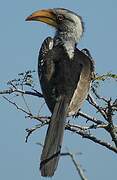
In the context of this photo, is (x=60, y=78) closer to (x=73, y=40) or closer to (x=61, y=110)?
(x=61, y=110)

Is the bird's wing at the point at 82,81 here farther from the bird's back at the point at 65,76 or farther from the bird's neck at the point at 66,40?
the bird's neck at the point at 66,40

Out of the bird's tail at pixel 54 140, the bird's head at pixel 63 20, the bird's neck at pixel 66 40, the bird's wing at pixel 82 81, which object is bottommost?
the bird's tail at pixel 54 140

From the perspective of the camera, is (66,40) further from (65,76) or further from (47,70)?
(65,76)

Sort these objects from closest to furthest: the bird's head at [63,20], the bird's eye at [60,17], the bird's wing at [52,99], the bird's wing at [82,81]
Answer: the bird's wing at [52,99]
the bird's wing at [82,81]
the bird's head at [63,20]
the bird's eye at [60,17]

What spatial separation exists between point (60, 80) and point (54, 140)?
899mm

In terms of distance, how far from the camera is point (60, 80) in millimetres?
5863

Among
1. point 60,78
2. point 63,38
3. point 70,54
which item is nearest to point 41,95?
point 60,78

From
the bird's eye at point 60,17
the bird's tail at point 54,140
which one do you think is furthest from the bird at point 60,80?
the bird's eye at point 60,17

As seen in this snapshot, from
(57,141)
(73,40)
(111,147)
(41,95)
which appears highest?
(73,40)

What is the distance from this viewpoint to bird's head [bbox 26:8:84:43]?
23.2 ft

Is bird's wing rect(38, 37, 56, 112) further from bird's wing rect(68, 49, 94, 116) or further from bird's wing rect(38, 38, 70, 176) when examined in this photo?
bird's wing rect(68, 49, 94, 116)

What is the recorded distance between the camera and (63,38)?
6.93 meters

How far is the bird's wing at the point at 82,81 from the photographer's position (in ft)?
18.6

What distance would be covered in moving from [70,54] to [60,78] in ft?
1.53
